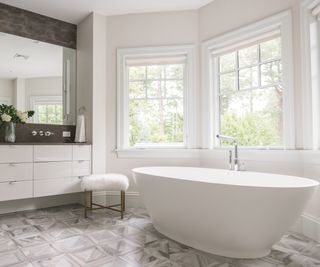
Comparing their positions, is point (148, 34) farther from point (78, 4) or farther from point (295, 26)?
point (295, 26)

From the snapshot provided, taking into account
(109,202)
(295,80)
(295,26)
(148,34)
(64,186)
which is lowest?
(109,202)

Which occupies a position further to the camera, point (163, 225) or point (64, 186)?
point (64, 186)

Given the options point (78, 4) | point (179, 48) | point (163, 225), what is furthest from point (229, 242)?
point (78, 4)

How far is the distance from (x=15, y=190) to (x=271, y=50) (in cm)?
321

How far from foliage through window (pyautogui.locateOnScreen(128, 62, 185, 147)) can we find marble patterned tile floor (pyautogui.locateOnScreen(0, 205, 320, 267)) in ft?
3.71

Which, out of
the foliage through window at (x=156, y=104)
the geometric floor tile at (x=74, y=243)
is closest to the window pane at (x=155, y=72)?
the foliage through window at (x=156, y=104)

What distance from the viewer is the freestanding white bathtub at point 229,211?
176cm

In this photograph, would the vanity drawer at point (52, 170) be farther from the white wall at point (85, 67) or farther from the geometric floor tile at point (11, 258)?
the geometric floor tile at point (11, 258)

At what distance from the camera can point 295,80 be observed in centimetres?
252

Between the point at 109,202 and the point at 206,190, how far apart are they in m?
2.02

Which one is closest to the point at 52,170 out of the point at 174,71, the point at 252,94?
the point at 174,71

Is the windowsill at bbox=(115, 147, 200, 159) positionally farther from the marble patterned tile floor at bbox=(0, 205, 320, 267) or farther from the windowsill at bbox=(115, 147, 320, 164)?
the marble patterned tile floor at bbox=(0, 205, 320, 267)

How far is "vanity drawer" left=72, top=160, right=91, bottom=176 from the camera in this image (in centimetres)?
335

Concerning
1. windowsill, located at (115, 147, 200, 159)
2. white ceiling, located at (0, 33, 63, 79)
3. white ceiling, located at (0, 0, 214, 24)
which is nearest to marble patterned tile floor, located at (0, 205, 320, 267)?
windowsill, located at (115, 147, 200, 159)
